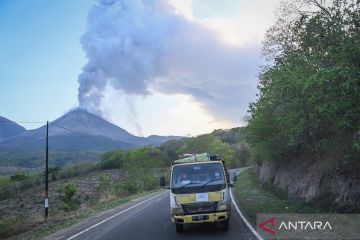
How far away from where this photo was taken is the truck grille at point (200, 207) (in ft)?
44.4

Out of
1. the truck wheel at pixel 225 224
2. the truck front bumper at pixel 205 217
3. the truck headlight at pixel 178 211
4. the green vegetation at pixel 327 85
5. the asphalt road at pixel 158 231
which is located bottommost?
the asphalt road at pixel 158 231

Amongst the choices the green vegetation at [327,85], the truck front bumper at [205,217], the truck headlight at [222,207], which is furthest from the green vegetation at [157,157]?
the truck front bumper at [205,217]

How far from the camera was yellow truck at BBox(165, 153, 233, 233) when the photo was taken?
1349cm

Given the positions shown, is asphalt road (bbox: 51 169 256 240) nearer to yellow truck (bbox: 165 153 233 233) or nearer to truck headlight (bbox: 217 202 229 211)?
yellow truck (bbox: 165 153 233 233)

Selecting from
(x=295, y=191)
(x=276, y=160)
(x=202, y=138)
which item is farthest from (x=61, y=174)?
(x=295, y=191)

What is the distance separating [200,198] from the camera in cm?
1360

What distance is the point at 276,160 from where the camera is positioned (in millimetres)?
31953

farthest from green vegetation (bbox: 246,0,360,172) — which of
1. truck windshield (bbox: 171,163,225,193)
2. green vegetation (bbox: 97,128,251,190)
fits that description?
green vegetation (bbox: 97,128,251,190)

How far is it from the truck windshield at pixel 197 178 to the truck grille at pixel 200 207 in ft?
1.34

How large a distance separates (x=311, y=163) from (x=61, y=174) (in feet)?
350

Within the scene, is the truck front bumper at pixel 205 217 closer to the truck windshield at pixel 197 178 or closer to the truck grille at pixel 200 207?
the truck grille at pixel 200 207

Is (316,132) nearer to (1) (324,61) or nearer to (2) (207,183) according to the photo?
(1) (324,61)

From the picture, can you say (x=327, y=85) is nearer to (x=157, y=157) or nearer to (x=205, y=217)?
(x=205, y=217)

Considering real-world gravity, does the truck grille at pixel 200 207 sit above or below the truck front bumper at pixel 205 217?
above
